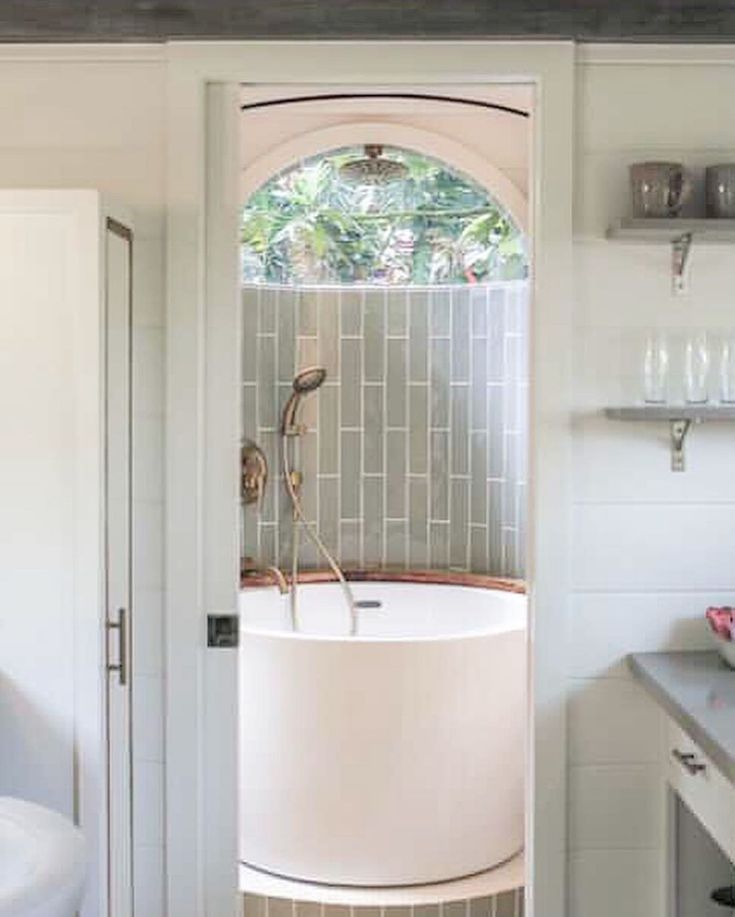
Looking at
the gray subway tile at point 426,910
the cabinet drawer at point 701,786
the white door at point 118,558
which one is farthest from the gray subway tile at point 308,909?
the cabinet drawer at point 701,786

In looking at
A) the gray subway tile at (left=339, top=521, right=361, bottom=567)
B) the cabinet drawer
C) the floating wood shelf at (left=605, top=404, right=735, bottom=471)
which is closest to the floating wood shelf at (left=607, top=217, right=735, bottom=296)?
the floating wood shelf at (left=605, top=404, right=735, bottom=471)

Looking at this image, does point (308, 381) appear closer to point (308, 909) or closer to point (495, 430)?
point (495, 430)

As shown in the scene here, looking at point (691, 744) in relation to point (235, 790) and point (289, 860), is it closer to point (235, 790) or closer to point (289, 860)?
point (235, 790)

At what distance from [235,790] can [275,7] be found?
5.50ft

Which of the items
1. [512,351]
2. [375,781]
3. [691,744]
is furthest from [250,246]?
[691,744]

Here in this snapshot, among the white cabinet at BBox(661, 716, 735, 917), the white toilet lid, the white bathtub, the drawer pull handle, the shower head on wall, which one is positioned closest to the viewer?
the white toilet lid

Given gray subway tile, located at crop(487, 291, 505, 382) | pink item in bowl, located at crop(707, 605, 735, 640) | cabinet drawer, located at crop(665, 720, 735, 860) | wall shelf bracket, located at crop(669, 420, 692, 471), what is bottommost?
cabinet drawer, located at crop(665, 720, 735, 860)

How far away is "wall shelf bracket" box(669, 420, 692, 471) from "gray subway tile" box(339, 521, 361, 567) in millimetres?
2040

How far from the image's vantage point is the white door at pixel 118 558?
7.57 feet

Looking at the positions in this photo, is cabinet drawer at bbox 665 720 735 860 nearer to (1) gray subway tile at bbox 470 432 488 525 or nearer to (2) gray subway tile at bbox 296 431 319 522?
(1) gray subway tile at bbox 470 432 488 525

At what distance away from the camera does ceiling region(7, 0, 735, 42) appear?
94.7 inches

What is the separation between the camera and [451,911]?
3193 millimetres

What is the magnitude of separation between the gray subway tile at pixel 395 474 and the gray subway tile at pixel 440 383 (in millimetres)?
148

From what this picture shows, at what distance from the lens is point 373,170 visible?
13.5 feet
